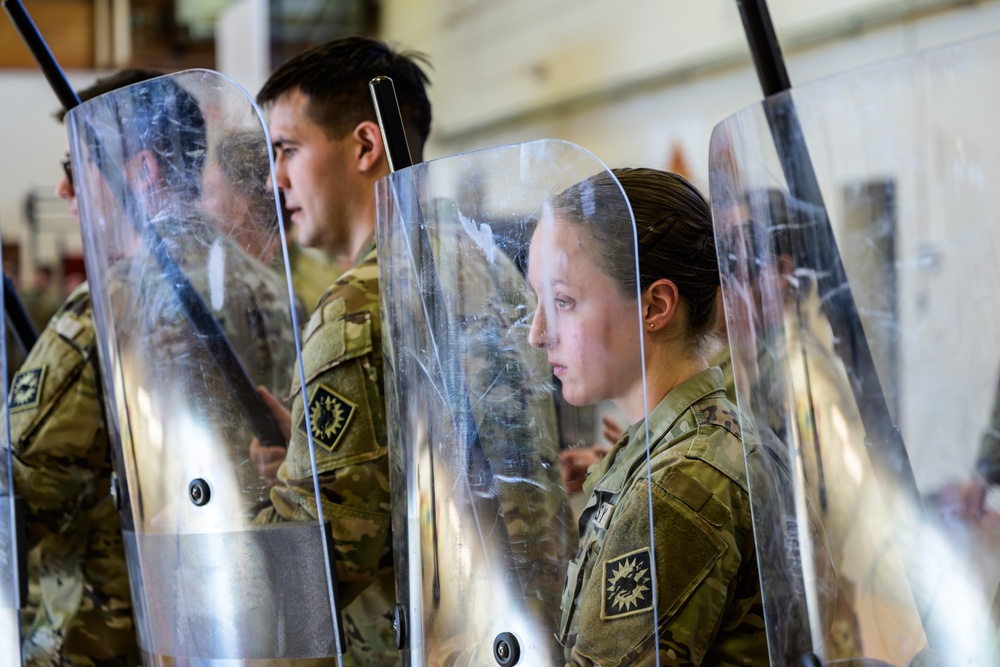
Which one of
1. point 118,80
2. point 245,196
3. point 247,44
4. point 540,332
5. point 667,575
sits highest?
point 247,44

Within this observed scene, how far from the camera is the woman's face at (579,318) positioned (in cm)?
88

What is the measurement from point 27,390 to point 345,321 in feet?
2.26

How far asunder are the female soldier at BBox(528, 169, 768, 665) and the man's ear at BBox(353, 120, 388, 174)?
543mm

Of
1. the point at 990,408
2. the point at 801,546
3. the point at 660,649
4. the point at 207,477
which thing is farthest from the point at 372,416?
the point at 990,408

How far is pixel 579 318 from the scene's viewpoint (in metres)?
0.89

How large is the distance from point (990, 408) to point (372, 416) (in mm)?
754

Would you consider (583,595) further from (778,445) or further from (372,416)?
(372,416)

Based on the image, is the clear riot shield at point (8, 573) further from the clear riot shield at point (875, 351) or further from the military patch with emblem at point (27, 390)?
the clear riot shield at point (875, 351)

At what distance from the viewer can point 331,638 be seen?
1.11 metres

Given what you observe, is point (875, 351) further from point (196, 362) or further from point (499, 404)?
point (196, 362)

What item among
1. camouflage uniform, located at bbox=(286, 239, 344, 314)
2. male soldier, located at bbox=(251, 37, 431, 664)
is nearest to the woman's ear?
male soldier, located at bbox=(251, 37, 431, 664)

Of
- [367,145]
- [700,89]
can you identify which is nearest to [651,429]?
[367,145]

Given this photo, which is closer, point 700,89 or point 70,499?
point 70,499

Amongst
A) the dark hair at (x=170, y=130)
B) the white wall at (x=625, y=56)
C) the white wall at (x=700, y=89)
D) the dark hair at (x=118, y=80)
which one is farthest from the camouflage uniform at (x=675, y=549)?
the white wall at (x=625, y=56)
